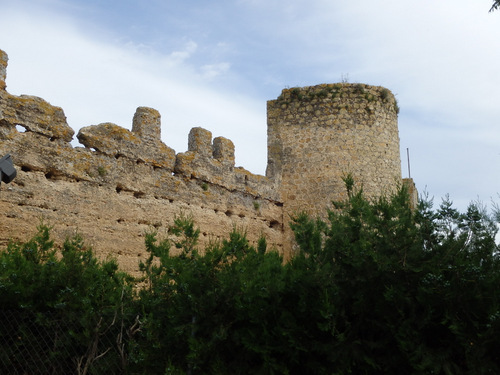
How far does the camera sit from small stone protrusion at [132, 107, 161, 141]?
9.84 metres

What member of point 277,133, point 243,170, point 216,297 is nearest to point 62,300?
point 216,297

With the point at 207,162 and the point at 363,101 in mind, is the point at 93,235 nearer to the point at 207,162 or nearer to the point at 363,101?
the point at 207,162

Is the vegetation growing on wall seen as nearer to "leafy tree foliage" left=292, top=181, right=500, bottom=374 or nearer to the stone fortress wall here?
"leafy tree foliage" left=292, top=181, right=500, bottom=374

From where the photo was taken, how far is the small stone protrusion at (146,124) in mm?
9844

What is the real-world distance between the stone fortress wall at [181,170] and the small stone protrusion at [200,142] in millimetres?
20

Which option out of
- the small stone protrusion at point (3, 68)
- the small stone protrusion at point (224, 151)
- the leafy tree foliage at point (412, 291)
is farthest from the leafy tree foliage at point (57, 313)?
the small stone protrusion at point (224, 151)

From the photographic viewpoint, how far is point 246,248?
6.02 m

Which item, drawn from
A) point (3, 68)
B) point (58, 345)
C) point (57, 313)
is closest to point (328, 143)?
point (3, 68)

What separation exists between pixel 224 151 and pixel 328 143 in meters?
2.24

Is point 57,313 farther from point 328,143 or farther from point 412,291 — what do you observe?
point 328,143

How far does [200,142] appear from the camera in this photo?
10711 mm

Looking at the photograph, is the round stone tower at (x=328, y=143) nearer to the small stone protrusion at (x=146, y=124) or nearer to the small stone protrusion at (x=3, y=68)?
the small stone protrusion at (x=146, y=124)

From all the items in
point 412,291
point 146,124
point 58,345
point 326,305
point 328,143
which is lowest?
point 58,345

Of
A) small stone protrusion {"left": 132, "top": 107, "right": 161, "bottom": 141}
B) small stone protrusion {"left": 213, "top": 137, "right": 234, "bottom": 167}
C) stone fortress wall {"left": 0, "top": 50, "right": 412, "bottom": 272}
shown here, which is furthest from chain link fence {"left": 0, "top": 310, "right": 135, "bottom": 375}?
small stone protrusion {"left": 213, "top": 137, "right": 234, "bottom": 167}
